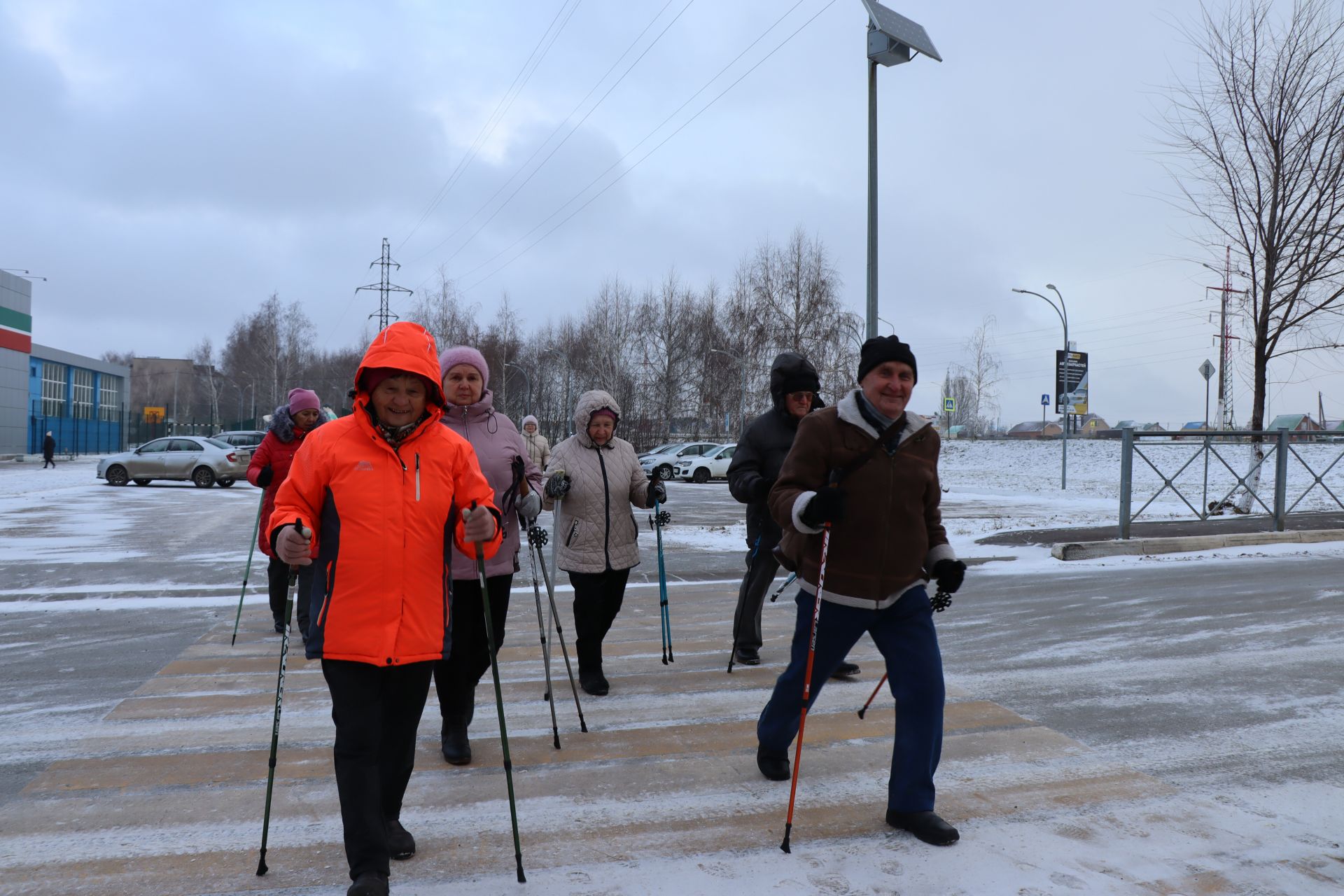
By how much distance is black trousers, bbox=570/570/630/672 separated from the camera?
5.58 metres

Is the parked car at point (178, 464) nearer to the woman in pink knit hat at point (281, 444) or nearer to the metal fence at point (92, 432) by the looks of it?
the woman in pink knit hat at point (281, 444)

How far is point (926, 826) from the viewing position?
11.7 feet

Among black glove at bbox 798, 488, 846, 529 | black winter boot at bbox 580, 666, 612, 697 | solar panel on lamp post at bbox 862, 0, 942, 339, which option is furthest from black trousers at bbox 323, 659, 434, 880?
solar panel on lamp post at bbox 862, 0, 942, 339

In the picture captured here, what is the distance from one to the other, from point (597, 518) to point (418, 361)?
2507 mm

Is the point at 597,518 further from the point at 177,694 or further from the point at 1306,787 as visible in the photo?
the point at 1306,787

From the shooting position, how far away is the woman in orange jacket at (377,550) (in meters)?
3.03

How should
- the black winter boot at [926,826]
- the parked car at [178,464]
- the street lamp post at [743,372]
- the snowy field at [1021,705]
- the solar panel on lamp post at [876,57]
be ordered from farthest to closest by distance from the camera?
the street lamp post at [743,372], the parked car at [178,464], the solar panel on lamp post at [876,57], the black winter boot at [926,826], the snowy field at [1021,705]

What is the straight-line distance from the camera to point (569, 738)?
481 centimetres

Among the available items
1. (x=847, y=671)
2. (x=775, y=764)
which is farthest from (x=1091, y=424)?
(x=775, y=764)

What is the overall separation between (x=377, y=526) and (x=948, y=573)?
2.23m

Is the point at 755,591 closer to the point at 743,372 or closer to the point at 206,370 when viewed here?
the point at 743,372

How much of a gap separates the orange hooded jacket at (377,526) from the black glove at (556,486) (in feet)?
6.89

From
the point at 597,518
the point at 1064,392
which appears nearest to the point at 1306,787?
the point at 597,518

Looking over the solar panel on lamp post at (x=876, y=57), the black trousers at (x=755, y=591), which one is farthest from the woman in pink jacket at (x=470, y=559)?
the solar panel on lamp post at (x=876, y=57)
